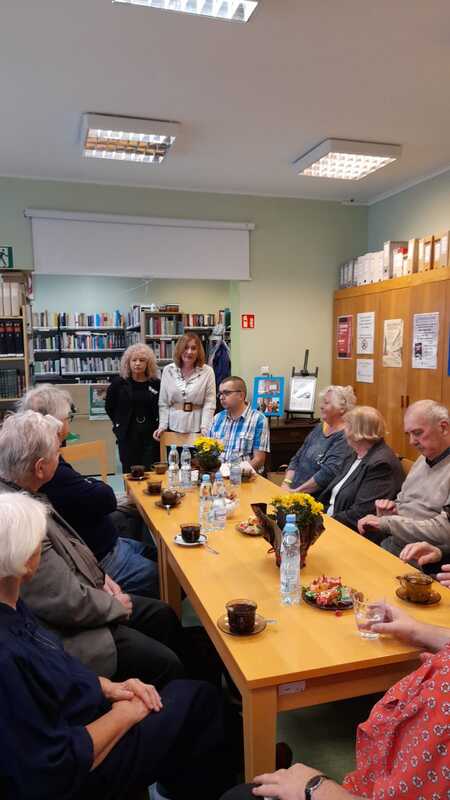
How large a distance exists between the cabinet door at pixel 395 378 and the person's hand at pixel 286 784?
3.44m

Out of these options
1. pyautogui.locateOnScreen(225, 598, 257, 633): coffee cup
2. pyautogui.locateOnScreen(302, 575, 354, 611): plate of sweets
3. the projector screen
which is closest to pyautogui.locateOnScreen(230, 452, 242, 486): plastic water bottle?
pyautogui.locateOnScreen(302, 575, 354, 611): plate of sweets

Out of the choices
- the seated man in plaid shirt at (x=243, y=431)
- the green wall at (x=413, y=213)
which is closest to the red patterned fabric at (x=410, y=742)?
the seated man in plaid shirt at (x=243, y=431)

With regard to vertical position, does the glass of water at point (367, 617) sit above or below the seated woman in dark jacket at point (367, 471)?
below

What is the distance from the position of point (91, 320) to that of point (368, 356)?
5.15m

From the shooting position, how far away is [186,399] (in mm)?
4164

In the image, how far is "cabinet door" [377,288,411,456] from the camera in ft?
14.2

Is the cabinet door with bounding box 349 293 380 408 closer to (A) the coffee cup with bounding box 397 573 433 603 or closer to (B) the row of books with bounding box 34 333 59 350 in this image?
(A) the coffee cup with bounding box 397 573 433 603

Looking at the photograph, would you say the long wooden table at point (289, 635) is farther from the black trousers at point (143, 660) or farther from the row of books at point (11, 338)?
the row of books at point (11, 338)

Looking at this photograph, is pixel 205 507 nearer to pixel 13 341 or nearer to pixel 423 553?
pixel 423 553

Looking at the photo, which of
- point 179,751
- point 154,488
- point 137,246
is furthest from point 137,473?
point 137,246

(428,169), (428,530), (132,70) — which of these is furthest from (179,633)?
(428,169)

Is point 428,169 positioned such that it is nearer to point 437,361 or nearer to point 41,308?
point 437,361

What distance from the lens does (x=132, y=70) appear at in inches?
109

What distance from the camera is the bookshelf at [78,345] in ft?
27.2
